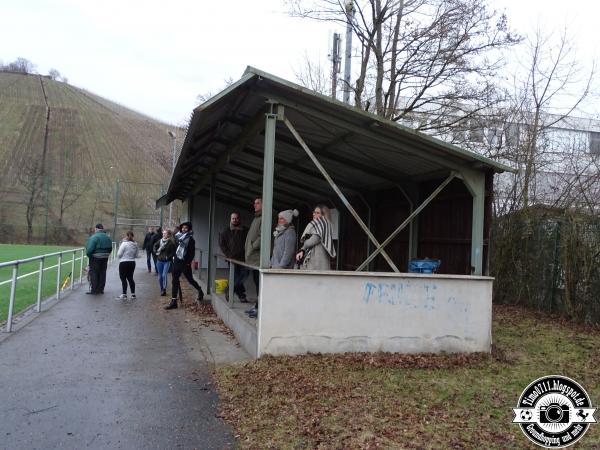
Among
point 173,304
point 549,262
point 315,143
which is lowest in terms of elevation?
point 173,304

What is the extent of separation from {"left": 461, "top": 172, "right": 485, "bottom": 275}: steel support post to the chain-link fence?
356 centimetres

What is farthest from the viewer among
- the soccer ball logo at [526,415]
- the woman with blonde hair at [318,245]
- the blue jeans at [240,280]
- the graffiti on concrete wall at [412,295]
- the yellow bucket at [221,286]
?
the yellow bucket at [221,286]

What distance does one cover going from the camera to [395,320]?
6.78m

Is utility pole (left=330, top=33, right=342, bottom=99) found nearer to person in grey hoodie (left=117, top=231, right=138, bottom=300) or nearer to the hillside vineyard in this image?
person in grey hoodie (left=117, top=231, right=138, bottom=300)

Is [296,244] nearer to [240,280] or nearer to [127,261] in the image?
[240,280]

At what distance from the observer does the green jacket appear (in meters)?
12.5

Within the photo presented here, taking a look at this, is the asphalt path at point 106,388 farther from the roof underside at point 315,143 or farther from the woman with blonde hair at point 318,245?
the roof underside at point 315,143

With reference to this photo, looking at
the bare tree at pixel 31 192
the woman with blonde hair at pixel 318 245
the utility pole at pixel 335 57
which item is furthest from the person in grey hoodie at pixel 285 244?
the bare tree at pixel 31 192

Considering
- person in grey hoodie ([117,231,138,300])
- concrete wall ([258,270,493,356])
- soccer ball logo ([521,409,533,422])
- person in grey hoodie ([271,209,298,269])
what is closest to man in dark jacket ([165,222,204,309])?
person in grey hoodie ([117,231,138,300])

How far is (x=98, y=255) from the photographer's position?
41.1 feet

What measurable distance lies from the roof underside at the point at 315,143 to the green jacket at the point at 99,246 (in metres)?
2.11

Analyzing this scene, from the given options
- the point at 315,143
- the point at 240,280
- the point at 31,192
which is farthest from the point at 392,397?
the point at 31,192

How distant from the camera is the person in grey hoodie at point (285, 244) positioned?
24.3 ft

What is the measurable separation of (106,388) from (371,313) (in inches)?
120
